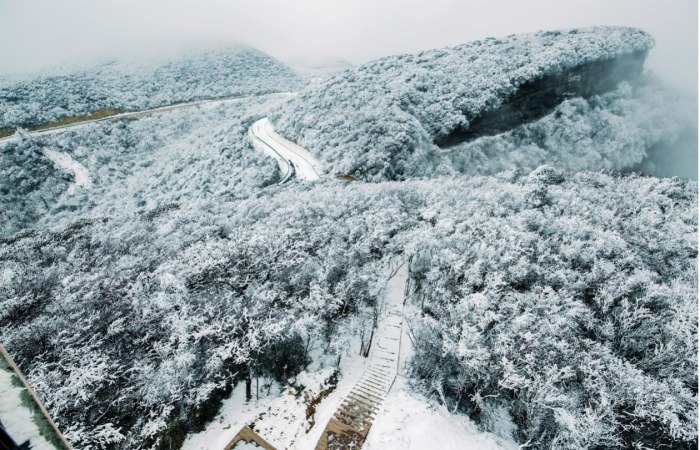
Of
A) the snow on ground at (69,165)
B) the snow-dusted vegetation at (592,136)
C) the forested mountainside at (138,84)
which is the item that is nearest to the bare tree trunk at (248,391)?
the snow-dusted vegetation at (592,136)

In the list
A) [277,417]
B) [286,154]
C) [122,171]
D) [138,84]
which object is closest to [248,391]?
[277,417]

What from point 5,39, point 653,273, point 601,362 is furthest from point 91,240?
point 5,39

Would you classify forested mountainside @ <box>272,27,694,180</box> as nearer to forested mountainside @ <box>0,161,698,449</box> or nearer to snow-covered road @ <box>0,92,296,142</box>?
forested mountainside @ <box>0,161,698,449</box>

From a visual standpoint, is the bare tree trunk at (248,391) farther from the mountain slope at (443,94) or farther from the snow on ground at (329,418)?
the mountain slope at (443,94)

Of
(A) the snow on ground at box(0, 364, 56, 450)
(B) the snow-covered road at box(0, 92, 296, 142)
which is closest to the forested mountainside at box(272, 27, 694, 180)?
(B) the snow-covered road at box(0, 92, 296, 142)

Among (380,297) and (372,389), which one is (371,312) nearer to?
(380,297)
